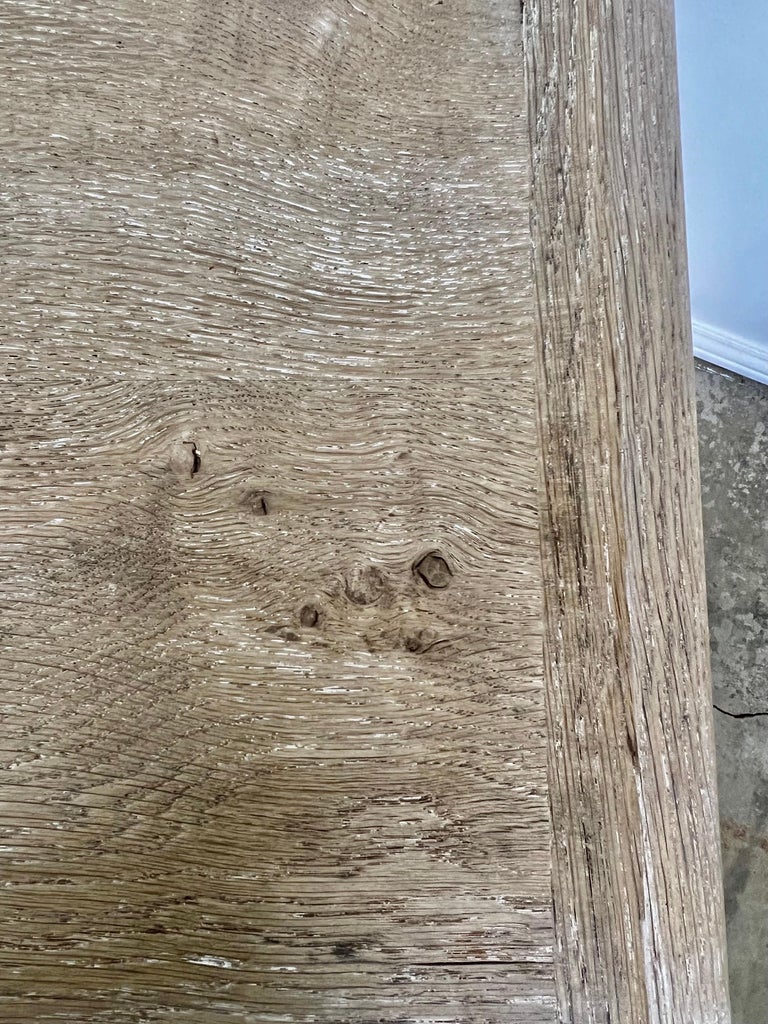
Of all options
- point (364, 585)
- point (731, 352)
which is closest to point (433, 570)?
point (364, 585)

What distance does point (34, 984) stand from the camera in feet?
1.14

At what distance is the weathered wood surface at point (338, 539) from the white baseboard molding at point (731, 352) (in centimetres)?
73

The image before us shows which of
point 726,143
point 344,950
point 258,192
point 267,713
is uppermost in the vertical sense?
point 726,143

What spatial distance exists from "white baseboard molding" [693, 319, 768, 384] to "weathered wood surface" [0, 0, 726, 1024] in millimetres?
734

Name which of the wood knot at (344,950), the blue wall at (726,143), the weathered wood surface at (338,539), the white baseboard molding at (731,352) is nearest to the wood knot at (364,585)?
the weathered wood surface at (338,539)

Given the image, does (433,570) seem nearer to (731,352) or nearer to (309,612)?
(309,612)

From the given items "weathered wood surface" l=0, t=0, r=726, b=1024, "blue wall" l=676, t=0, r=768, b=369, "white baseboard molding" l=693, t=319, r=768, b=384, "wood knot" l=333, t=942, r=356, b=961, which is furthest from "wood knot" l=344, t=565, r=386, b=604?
→ "white baseboard molding" l=693, t=319, r=768, b=384

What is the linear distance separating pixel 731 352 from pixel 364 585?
3.01 feet

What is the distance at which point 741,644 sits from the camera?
111 centimetres

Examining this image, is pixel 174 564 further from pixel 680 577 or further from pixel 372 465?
pixel 680 577

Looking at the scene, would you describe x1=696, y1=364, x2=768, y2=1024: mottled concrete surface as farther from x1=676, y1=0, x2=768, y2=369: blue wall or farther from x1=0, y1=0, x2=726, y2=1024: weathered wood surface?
x1=0, y1=0, x2=726, y2=1024: weathered wood surface

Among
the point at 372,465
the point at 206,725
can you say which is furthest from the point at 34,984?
the point at 372,465

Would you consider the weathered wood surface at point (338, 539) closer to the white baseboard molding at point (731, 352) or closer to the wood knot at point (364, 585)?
the wood knot at point (364, 585)

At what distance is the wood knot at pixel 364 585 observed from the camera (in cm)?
37
